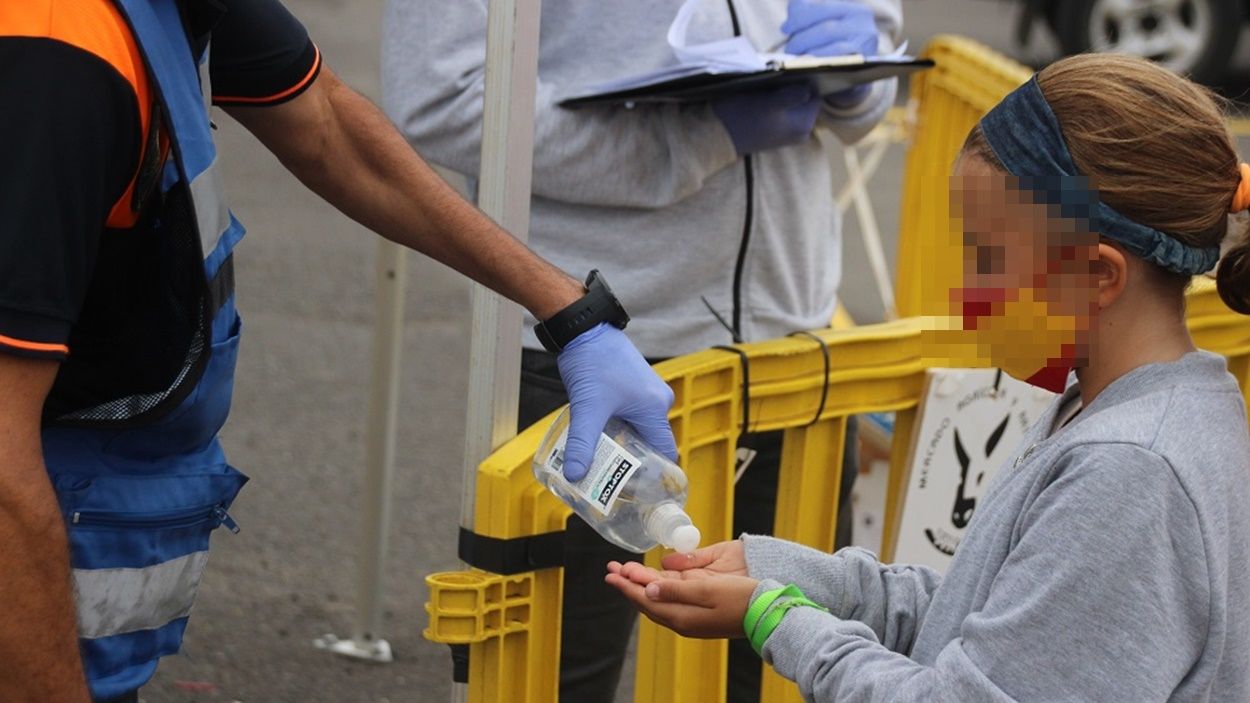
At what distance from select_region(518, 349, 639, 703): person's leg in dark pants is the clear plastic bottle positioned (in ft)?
1.54

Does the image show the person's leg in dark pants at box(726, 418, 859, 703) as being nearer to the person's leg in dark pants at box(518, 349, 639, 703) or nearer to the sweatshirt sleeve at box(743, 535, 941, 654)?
Answer: the person's leg in dark pants at box(518, 349, 639, 703)

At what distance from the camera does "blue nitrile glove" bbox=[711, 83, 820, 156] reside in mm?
2758

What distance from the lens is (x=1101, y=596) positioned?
63.3 inches

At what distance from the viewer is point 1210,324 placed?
324 cm

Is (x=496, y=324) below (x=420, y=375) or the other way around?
the other way around

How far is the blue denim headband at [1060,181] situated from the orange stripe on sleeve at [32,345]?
1.02 m

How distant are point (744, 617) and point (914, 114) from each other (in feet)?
9.91

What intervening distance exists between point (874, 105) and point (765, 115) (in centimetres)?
49

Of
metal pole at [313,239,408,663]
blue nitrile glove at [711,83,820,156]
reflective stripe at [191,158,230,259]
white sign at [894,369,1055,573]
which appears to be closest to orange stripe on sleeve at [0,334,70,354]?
reflective stripe at [191,158,230,259]

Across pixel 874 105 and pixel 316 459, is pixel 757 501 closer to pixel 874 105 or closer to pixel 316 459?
pixel 874 105

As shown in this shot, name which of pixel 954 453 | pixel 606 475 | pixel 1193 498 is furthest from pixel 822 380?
pixel 1193 498

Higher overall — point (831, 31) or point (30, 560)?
point (831, 31)

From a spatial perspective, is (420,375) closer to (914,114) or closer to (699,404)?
(914,114)

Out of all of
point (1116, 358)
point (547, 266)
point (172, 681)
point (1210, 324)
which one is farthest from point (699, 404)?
point (172, 681)
